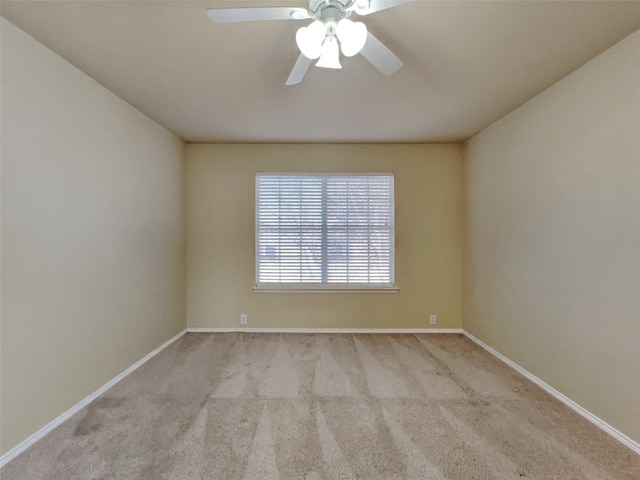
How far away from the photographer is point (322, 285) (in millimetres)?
3592

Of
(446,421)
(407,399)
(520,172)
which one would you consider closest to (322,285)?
(407,399)

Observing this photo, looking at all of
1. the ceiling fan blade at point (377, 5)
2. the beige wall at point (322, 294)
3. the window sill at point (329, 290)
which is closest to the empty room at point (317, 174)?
Result: the ceiling fan blade at point (377, 5)

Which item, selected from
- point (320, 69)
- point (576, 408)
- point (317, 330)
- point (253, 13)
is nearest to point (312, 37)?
point (253, 13)

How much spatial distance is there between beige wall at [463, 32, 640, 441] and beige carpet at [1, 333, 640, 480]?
33 centimetres

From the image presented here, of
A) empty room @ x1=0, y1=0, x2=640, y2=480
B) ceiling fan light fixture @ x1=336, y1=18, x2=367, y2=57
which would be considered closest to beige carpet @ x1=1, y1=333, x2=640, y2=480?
empty room @ x1=0, y1=0, x2=640, y2=480

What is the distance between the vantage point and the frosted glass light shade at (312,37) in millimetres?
1267

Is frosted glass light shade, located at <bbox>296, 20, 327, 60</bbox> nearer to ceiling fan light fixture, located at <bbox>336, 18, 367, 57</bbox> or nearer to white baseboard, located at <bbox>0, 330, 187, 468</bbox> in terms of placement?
ceiling fan light fixture, located at <bbox>336, 18, 367, 57</bbox>

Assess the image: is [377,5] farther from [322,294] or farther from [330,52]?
[322,294]

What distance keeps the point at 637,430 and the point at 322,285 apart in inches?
108

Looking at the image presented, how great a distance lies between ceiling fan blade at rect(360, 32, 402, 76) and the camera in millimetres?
1415

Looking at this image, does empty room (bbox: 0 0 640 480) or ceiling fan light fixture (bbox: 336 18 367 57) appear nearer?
ceiling fan light fixture (bbox: 336 18 367 57)

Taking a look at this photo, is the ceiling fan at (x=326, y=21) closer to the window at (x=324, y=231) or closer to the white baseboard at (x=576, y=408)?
the window at (x=324, y=231)

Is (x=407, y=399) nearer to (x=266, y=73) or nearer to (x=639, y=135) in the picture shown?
(x=639, y=135)

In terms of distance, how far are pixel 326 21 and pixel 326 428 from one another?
2.38m
